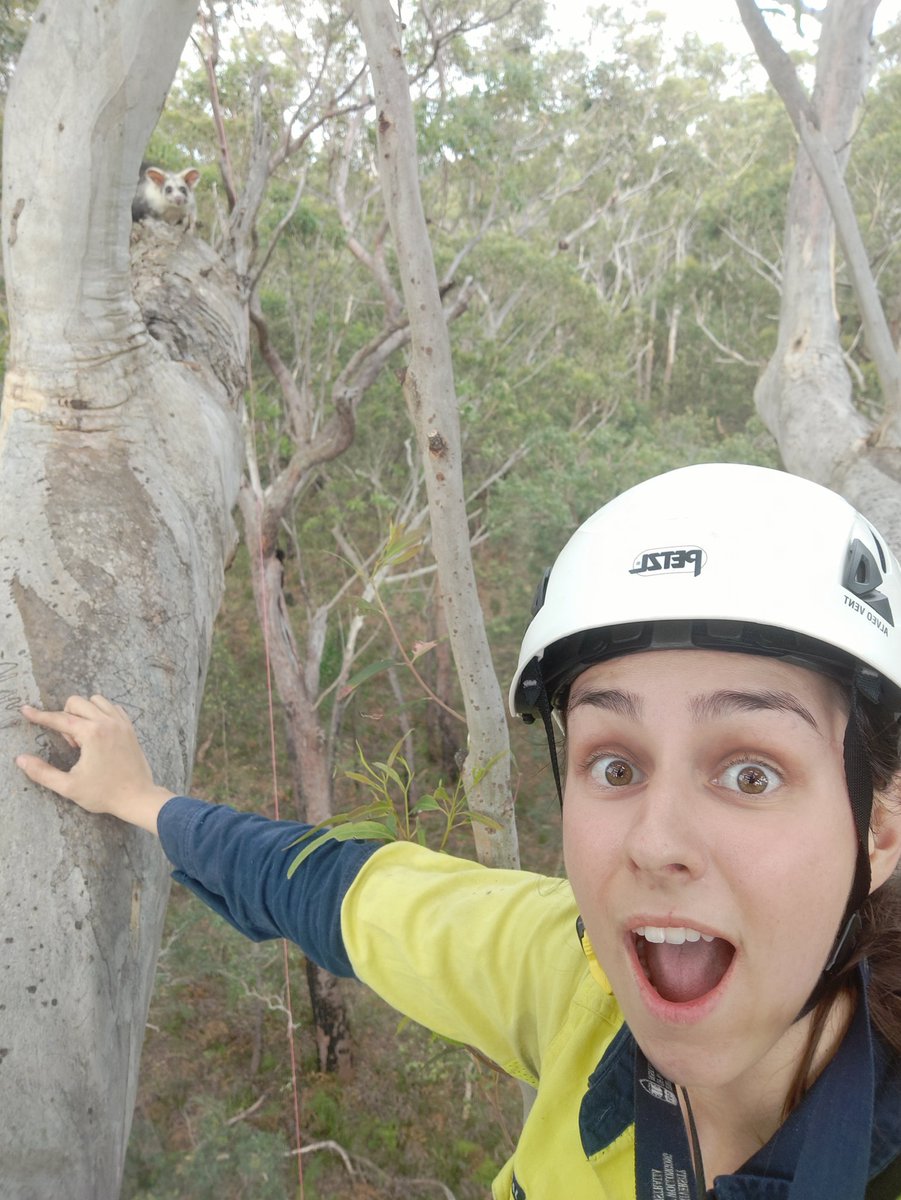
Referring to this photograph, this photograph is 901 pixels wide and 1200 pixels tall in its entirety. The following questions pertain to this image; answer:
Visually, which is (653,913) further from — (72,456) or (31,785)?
(72,456)

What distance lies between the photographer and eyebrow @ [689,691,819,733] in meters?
0.94

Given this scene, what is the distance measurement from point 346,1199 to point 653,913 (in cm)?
714

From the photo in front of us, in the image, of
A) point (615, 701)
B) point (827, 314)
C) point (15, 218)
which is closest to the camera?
point (615, 701)

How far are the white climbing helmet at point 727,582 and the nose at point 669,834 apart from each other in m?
0.17

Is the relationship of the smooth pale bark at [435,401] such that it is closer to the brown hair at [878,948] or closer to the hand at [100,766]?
the hand at [100,766]

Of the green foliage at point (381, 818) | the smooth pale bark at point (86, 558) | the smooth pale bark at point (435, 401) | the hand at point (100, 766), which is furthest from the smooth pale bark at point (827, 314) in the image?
the hand at point (100, 766)

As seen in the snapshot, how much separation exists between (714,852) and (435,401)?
127cm

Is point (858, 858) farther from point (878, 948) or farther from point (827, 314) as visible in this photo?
point (827, 314)

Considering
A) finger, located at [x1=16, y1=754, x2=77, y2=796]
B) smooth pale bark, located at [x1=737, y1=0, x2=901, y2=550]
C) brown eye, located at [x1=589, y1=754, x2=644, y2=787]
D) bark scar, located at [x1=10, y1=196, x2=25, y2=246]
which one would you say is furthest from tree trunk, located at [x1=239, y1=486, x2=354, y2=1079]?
brown eye, located at [x1=589, y1=754, x2=644, y2=787]

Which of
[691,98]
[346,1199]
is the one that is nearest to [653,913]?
[346,1199]

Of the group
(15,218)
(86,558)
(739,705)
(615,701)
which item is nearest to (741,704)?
(739,705)

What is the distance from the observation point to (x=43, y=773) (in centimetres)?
126

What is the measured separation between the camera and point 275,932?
4.87ft

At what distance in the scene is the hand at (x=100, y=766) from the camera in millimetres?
1249
